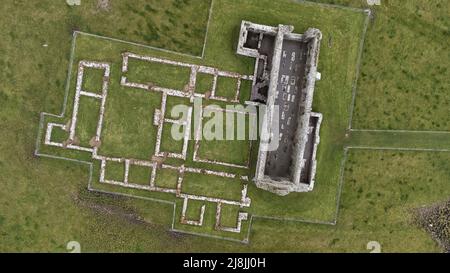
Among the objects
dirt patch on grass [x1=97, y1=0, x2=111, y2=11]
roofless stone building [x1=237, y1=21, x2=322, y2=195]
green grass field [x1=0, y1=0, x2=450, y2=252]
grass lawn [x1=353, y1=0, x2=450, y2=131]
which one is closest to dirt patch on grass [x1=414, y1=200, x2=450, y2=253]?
green grass field [x1=0, y1=0, x2=450, y2=252]

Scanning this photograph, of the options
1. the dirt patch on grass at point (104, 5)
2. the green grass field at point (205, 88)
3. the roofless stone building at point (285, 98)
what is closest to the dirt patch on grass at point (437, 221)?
the green grass field at point (205, 88)

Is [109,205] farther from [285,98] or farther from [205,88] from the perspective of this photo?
[285,98]

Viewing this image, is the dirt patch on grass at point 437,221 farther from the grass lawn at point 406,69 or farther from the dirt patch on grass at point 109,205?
the dirt patch on grass at point 109,205

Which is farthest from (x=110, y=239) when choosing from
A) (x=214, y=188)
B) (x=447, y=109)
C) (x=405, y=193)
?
(x=447, y=109)

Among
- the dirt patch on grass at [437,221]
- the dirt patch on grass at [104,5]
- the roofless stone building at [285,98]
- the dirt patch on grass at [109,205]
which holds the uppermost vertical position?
the dirt patch on grass at [104,5]

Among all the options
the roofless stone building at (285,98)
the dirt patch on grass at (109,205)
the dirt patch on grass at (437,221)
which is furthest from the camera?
the dirt patch on grass at (437,221)

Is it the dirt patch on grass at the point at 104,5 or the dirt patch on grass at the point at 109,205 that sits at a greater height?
the dirt patch on grass at the point at 104,5

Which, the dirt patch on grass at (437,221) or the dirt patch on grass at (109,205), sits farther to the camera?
the dirt patch on grass at (437,221)
